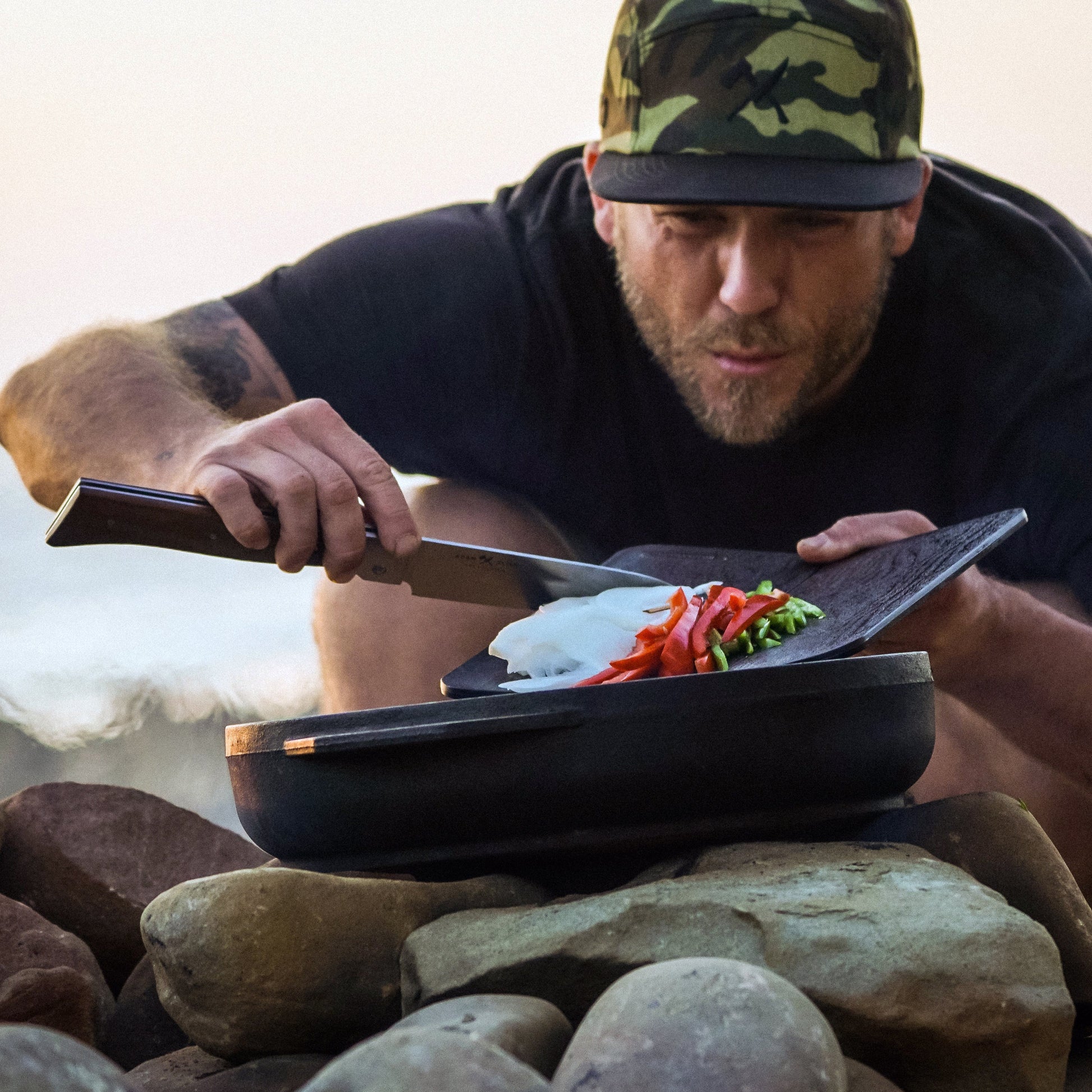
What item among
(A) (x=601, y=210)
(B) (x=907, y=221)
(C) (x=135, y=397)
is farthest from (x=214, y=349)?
(B) (x=907, y=221)

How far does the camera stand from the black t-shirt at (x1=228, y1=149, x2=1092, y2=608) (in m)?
2.19

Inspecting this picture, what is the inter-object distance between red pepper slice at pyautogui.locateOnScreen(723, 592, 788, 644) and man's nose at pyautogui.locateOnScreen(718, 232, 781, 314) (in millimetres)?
625

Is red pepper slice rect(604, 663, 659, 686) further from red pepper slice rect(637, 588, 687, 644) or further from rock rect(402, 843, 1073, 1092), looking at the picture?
rock rect(402, 843, 1073, 1092)

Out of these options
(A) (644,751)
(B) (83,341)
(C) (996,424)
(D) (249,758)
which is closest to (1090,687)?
(C) (996,424)

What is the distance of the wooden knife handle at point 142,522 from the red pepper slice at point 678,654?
47cm

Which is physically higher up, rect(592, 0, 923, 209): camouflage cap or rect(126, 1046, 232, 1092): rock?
rect(592, 0, 923, 209): camouflage cap

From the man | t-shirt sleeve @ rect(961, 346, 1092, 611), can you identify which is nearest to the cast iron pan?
the man

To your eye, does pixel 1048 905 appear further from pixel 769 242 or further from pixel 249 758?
pixel 769 242

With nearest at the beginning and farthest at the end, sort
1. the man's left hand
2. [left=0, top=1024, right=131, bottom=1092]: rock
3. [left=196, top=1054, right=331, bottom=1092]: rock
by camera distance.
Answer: [left=0, top=1024, right=131, bottom=1092]: rock
[left=196, top=1054, right=331, bottom=1092]: rock
the man's left hand

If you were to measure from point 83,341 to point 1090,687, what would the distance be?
189 cm

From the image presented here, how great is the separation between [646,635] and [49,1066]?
2.89 ft

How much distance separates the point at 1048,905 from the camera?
1089 millimetres

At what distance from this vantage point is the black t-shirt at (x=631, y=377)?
2.19 m

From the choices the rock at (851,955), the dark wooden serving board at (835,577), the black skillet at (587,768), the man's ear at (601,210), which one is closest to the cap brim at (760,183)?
the man's ear at (601,210)
